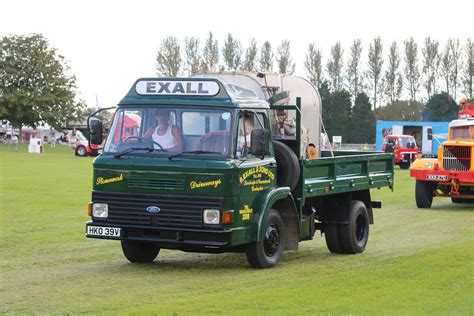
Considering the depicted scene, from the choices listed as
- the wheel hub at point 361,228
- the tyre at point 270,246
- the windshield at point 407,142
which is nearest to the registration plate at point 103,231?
the tyre at point 270,246

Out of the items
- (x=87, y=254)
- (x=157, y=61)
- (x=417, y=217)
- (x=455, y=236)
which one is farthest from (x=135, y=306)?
(x=157, y=61)

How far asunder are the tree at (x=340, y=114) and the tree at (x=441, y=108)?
7430 millimetres

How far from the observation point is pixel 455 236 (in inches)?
681

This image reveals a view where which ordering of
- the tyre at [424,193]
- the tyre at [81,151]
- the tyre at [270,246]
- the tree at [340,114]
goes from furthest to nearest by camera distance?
the tree at [340,114]
the tyre at [81,151]
the tyre at [424,193]
the tyre at [270,246]

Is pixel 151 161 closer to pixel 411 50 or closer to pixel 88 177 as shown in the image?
pixel 88 177

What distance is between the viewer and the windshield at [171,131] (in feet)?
38.7

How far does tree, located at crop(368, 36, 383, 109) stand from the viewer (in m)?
88.6

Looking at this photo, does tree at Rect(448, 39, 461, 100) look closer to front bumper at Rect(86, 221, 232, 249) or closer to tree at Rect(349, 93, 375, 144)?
tree at Rect(349, 93, 375, 144)

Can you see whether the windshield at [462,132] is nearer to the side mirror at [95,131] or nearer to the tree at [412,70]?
the side mirror at [95,131]

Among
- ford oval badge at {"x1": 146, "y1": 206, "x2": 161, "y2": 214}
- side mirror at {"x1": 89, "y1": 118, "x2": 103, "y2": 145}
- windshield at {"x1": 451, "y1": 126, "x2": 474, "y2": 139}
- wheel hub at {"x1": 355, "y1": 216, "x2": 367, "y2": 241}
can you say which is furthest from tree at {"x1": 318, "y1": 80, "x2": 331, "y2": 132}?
ford oval badge at {"x1": 146, "y1": 206, "x2": 161, "y2": 214}

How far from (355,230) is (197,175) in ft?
13.5

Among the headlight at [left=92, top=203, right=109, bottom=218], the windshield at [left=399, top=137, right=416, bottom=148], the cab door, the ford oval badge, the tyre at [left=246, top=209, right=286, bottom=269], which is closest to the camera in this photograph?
the ford oval badge

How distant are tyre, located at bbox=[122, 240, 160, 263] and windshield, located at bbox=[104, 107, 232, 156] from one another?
1.47m

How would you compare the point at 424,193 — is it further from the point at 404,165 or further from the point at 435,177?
the point at 404,165
